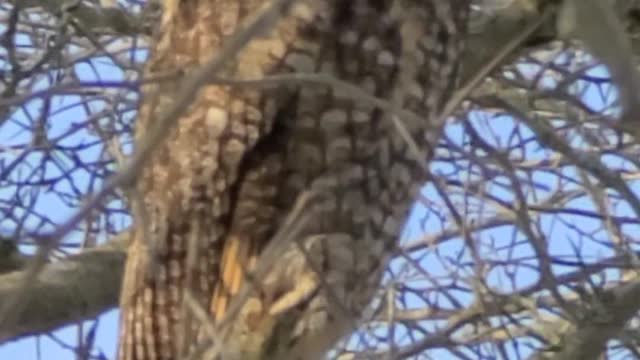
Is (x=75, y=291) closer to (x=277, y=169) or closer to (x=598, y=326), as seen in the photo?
(x=277, y=169)

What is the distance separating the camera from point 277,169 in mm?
2549

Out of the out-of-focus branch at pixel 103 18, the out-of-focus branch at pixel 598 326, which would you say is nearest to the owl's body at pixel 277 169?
the out-of-focus branch at pixel 598 326

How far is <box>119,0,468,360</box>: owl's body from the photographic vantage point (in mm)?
2486

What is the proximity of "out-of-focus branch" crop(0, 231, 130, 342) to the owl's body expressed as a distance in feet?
1.48

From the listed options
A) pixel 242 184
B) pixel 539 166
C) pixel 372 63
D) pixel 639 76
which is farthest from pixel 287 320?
pixel 639 76

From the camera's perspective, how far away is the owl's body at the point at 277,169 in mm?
2486

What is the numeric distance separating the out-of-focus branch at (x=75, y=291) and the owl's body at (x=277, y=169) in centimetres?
45

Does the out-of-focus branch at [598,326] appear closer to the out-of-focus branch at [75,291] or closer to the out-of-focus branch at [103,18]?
the out-of-focus branch at [75,291]

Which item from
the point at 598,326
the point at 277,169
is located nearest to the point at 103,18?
the point at 277,169

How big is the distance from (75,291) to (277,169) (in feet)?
2.30

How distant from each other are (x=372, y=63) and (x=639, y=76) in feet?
5.59

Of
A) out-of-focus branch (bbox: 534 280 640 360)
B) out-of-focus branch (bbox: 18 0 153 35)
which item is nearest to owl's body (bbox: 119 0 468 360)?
out-of-focus branch (bbox: 534 280 640 360)

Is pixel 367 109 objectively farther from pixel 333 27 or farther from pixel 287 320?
pixel 287 320

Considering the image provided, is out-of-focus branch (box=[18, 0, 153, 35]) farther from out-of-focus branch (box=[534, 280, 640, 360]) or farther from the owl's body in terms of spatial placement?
out-of-focus branch (box=[534, 280, 640, 360])
